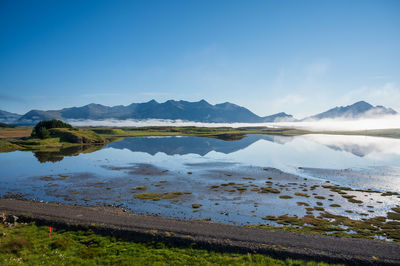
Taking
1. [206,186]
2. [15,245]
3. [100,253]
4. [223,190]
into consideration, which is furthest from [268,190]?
[15,245]

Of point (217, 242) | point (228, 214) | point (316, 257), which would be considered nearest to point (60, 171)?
point (228, 214)

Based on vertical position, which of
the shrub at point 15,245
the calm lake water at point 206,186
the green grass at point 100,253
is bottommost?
the calm lake water at point 206,186

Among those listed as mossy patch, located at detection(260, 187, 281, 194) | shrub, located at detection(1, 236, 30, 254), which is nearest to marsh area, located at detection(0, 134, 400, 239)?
mossy patch, located at detection(260, 187, 281, 194)

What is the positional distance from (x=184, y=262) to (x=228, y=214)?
596 inches

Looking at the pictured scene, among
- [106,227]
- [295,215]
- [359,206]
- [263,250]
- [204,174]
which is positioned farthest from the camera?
[204,174]

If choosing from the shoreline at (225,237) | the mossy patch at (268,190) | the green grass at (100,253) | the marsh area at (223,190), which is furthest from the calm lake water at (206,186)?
the green grass at (100,253)

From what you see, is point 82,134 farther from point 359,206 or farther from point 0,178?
point 359,206

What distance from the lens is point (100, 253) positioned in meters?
20.9

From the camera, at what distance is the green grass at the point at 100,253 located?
63.7 feet

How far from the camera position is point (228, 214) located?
33938 mm

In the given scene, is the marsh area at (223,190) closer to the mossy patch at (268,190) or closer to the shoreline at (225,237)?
the mossy patch at (268,190)

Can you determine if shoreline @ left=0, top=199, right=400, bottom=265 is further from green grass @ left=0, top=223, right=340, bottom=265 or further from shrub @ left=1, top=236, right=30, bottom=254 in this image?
shrub @ left=1, top=236, right=30, bottom=254

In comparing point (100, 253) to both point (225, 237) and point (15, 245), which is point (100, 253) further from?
point (225, 237)

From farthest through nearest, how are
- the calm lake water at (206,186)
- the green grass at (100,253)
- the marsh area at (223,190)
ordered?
the calm lake water at (206,186)
the marsh area at (223,190)
the green grass at (100,253)
